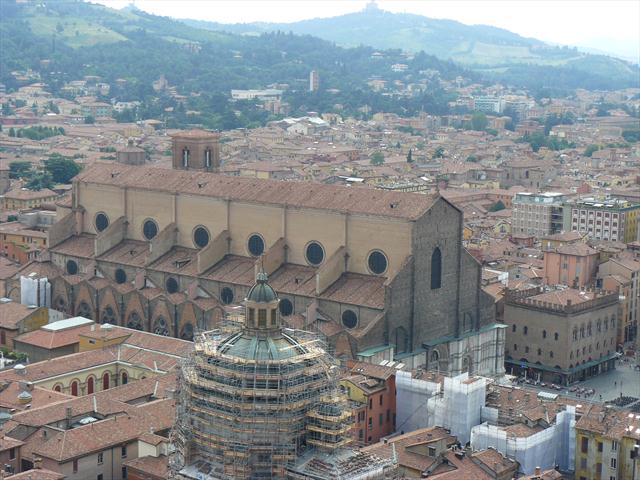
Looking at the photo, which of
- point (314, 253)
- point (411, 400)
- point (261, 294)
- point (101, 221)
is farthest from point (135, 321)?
point (261, 294)

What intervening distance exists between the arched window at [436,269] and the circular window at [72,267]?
20649 mm

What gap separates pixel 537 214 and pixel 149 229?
44500mm

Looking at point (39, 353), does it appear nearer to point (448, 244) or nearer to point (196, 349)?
point (448, 244)

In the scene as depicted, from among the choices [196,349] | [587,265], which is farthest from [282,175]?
[196,349]

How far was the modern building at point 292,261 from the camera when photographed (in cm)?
6125

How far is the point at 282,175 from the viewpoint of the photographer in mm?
129875

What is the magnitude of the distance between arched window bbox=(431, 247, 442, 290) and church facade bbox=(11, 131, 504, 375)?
8cm

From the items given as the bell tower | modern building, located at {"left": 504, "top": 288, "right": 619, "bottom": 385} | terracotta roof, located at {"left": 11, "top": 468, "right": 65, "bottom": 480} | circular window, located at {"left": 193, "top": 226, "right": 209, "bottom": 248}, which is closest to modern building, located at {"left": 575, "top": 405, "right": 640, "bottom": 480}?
terracotta roof, located at {"left": 11, "top": 468, "right": 65, "bottom": 480}

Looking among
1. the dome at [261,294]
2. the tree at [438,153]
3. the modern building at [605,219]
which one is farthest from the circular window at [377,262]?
the tree at [438,153]

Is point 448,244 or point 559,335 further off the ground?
point 448,244

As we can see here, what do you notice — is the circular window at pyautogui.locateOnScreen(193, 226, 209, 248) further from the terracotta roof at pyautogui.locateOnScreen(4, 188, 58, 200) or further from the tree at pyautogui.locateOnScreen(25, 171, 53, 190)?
the tree at pyautogui.locateOnScreen(25, 171, 53, 190)

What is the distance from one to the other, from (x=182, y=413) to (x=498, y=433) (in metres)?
15.9

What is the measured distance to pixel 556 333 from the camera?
229 ft

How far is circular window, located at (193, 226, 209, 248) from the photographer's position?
224 ft
